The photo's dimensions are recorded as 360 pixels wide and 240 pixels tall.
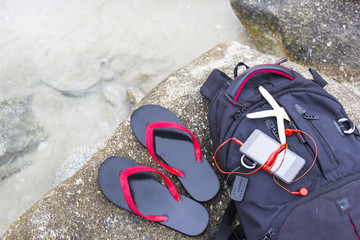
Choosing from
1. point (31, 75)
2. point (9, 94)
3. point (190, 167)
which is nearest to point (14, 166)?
point (9, 94)

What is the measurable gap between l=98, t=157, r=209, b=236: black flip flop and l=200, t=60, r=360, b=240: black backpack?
0.20m

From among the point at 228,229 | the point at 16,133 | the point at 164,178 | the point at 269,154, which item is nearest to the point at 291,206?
the point at 269,154

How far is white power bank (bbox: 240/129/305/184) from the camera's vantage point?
1.27 metres

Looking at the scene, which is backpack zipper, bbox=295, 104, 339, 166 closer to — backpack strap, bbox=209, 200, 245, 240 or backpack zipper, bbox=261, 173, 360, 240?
backpack zipper, bbox=261, 173, 360, 240

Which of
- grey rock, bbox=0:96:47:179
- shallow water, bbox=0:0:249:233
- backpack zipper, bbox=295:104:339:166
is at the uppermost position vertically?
backpack zipper, bbox=295:104:339:166

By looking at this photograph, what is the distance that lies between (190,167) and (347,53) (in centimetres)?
145

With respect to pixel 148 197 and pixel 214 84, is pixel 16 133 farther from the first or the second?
pixel 214 84

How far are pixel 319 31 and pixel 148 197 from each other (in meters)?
1.70

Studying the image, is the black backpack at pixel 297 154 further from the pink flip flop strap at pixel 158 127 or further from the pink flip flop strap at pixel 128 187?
the pink flip flop strap at pixel 128 187

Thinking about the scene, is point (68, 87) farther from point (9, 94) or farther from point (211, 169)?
point (211, 169)

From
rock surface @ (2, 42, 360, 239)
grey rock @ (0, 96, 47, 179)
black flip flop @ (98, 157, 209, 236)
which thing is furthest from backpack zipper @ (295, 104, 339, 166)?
grey rock @ (0, 96, 47, 179)

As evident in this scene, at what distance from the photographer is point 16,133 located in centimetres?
229

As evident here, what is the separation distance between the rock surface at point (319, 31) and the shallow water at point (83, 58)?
1.59ft

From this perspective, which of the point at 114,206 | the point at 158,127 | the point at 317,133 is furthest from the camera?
the point at 158,127
